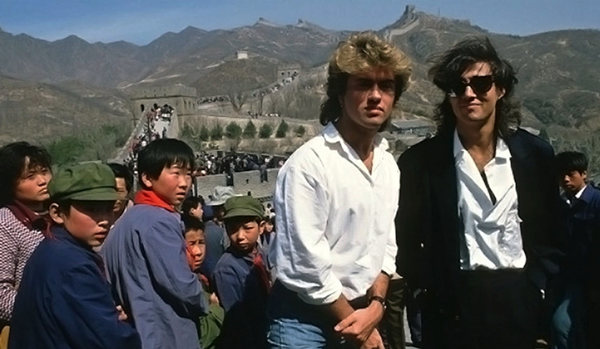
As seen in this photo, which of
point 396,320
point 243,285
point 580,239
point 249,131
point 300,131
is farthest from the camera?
point 300,131

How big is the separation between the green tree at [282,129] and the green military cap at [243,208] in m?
54.1

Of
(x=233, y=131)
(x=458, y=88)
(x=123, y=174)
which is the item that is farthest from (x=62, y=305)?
(x=233, y=131)

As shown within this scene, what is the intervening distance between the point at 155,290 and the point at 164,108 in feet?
178

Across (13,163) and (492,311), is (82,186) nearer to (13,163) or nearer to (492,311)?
(13,163)

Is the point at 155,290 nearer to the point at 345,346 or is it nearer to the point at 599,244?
the point at 345,346

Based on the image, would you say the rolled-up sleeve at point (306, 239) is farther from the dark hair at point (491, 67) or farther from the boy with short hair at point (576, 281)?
the boy with short hair at point (576, 281)

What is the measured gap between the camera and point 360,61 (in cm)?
262

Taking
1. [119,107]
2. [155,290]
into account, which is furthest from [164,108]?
[119,107]

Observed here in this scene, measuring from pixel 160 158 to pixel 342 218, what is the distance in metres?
1.11

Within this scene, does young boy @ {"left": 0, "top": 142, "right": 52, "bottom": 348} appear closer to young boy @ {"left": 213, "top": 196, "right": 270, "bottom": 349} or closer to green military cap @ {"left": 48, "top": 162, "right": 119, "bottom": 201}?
green military cap @ {"left": 48, "top": 162, "right": 119, "bottom": 201}

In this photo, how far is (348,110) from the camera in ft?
8.75

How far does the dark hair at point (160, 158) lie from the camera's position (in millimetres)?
3383

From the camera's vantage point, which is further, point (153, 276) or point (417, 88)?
point (417, 88)

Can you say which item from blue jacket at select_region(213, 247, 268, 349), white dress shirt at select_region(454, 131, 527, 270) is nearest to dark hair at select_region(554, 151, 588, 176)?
white dress shirt at select_region(454, 131, 527, 270)
